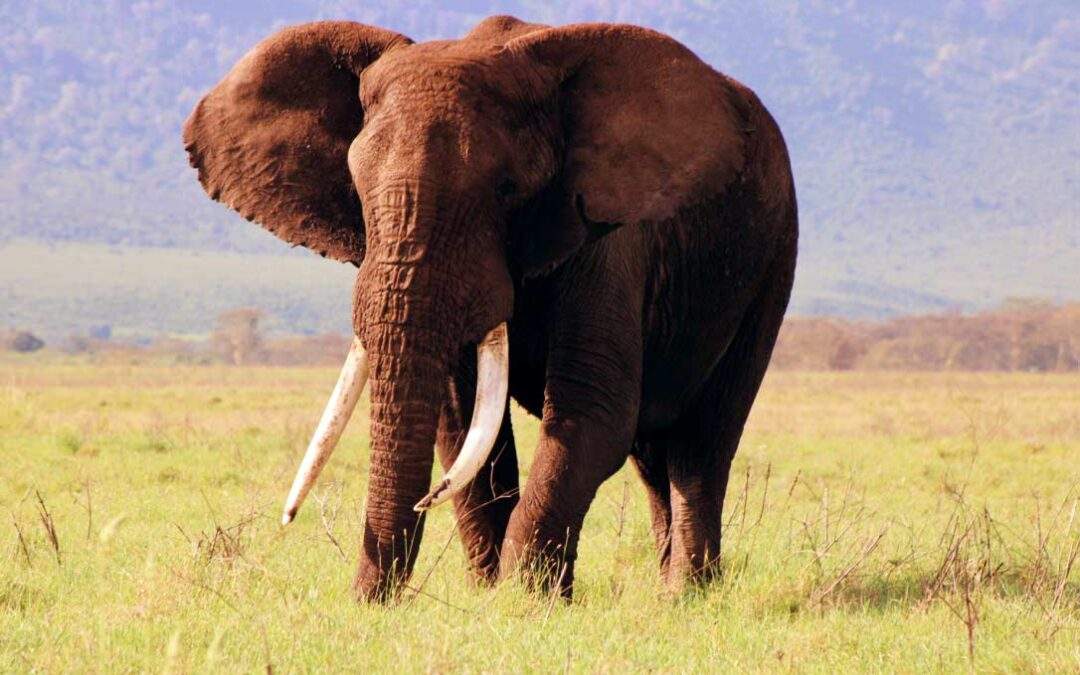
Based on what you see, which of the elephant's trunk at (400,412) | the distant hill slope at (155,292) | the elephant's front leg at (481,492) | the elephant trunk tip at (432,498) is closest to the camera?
the elephant trunk tip at (432,498)

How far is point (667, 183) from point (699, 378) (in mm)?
1885

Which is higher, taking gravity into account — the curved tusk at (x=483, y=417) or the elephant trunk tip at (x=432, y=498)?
the curved tusk at (x=483, y=417)

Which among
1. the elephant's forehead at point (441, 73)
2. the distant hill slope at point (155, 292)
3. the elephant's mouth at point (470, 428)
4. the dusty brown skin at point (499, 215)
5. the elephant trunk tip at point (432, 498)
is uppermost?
the elephant's forehead at point (441, 73)

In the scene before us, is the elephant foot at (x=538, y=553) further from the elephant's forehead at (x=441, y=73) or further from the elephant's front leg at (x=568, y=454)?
the elephant's forehead at (x=441, y=73)

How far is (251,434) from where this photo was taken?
18.8m

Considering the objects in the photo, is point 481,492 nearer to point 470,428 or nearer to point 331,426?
point 470,428

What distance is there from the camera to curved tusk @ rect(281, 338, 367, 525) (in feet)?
20.0

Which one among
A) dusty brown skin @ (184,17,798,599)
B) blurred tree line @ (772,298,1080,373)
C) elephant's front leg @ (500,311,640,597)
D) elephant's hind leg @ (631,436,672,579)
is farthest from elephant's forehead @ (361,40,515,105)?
blurred tree line @ (772,298,1080,373)

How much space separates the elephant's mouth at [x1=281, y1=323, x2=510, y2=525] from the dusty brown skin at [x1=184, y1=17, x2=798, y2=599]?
0.15 metres

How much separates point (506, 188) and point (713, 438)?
115 inches

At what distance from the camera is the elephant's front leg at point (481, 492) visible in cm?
738

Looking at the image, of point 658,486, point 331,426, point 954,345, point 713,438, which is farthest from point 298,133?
point 954,345

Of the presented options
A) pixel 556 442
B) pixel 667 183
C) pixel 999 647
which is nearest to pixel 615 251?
pixel 667 183

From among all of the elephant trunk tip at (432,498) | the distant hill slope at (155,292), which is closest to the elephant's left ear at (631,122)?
the elephant trunk tip at (432,498)
